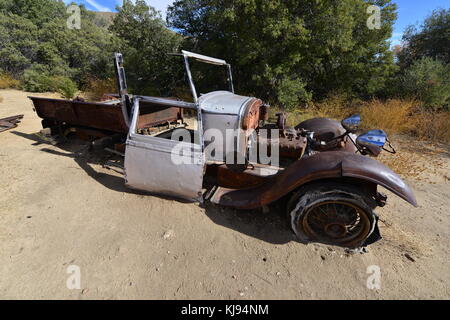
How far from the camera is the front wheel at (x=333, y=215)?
2457 millimetres

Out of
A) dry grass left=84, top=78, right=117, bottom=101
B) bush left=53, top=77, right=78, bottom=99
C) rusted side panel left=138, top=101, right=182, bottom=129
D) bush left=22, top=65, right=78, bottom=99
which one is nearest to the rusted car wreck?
rusted side panel left=138, top=101, right=182, bottom=129

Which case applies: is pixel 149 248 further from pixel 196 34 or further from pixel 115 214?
pixel 196 34

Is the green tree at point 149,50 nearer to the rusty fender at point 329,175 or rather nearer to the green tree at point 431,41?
the rusty fender at point 329,175

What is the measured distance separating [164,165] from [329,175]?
1.99 meters

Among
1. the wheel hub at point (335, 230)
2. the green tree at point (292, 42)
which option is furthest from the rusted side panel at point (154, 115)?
the green tree at point (292, 42)

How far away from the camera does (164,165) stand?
305 centimetres

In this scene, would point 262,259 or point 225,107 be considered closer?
point 262,259

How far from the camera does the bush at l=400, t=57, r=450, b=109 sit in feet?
26.8

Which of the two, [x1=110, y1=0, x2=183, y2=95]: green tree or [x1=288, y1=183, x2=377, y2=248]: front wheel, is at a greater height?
[x1=110, y1=0, x2=183, y2=95]: green tree

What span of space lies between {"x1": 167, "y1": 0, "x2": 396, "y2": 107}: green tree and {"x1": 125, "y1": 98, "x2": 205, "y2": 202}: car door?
575 cm

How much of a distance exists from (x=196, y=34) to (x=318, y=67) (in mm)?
5394

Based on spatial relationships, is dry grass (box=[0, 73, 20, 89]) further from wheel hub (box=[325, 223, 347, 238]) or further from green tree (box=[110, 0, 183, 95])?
wheel hub (box=[325, 223, 347, 238])
